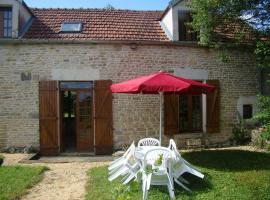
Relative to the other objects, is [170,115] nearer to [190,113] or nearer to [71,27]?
[190,113]

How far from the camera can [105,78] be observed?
Answer: 1173cm

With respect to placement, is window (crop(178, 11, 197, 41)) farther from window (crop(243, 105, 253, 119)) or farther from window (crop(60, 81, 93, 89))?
window (crop(60, 81, 93, 89))

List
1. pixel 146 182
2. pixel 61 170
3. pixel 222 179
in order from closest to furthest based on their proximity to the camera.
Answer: pixel 146 182 < pixel 222 179 < pixel 61 170

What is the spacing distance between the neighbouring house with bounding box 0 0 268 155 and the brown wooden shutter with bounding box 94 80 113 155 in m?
0.03

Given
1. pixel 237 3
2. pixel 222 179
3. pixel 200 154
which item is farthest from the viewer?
pixel 237 3

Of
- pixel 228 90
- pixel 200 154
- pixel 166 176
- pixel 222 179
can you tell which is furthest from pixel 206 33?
pixel 166 176

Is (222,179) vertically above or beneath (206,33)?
beneath

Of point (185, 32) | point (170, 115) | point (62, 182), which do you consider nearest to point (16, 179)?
point (62, 182)

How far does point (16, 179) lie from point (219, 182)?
4.24 m

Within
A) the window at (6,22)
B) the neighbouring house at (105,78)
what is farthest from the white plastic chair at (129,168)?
the window at (6,22)

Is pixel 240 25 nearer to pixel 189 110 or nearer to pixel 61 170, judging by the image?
pixel 189 110

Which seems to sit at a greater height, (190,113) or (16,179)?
(190,113)

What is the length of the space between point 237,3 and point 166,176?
703cm

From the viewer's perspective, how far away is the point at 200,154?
1041 centimetres
